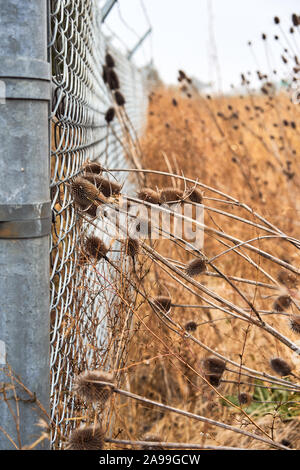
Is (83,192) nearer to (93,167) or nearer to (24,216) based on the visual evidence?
(93,167)

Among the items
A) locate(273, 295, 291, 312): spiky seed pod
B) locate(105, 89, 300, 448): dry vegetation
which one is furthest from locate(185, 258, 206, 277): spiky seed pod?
locate(273, 295, 291, 312): spiky seed pod

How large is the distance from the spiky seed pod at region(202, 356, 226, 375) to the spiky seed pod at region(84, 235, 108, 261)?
0.52m

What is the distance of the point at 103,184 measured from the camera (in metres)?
1.45

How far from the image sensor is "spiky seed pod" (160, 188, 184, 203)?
167 centimetres

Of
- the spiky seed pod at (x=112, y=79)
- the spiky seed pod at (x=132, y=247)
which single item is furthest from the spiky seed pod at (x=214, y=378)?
the spiky seed pod at (x=112, y=79)

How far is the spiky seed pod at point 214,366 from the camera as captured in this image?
174cm

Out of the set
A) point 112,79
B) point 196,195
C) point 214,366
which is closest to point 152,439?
point 214,366

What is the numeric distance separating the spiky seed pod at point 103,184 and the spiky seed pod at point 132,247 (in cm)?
14

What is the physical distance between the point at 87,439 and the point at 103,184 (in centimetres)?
66

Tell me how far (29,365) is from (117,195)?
0.62m

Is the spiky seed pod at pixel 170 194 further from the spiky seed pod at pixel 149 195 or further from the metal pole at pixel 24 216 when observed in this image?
the metal pole at pixel 24 216

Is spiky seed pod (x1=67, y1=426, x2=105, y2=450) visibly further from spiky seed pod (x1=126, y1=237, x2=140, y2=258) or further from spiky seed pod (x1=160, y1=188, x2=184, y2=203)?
spiky seed pod (x1=160, y1=188, x2=184, y2=203)
